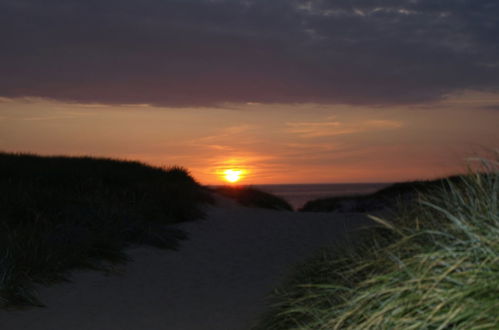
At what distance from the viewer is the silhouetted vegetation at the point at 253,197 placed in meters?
11.4

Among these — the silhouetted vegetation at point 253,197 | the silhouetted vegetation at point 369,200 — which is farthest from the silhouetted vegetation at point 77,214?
the silhouetted vegetation at point 369,200

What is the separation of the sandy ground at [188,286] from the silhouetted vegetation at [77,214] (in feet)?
0.77

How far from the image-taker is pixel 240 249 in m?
7.59

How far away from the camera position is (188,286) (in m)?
5.82

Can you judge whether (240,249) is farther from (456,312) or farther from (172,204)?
(456,312)

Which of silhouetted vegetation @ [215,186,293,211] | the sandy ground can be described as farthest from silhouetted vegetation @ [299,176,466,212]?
the sandy ground

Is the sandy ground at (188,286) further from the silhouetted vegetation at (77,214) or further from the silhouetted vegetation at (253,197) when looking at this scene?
the silhouetted vegetation at (253,197)

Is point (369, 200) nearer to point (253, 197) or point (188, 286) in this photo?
point (253, 197)

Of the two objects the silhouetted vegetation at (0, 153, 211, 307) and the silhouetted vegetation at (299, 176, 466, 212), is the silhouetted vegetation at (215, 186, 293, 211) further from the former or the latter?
the silhouetted vegetation at (299, 176, 466, 212)

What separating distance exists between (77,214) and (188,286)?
2.05 m

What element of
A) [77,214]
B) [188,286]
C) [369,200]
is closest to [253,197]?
[369,200]

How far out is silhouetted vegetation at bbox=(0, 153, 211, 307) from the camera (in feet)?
17.6

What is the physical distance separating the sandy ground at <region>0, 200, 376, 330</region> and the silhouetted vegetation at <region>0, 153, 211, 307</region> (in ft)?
0.77

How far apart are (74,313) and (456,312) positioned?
353 cm
